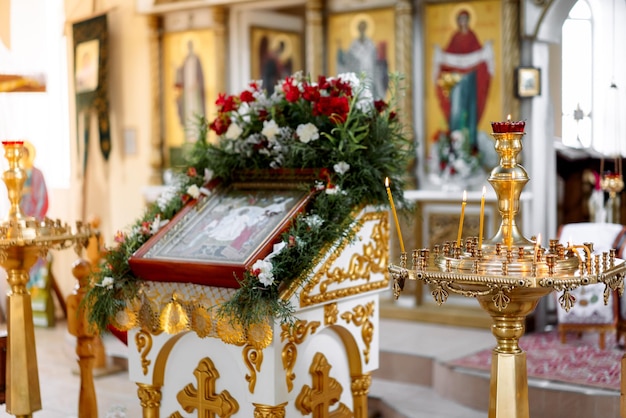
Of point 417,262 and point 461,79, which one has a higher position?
point 461,79

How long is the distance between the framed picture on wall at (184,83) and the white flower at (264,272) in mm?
5244

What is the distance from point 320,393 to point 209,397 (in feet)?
1.57

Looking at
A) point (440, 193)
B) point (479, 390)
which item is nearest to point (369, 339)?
point (479, 390)

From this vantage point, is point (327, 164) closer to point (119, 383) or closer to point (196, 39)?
point (119, 383)

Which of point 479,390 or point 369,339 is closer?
point 369,339

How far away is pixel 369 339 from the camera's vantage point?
14.1 ft

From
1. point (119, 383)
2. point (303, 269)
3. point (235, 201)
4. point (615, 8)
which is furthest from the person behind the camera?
point (615, 8)

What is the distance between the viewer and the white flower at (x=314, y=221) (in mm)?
3797

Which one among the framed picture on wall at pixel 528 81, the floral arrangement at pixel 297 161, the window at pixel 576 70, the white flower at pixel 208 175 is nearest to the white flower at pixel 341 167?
the floral arrangement at pixel 297 161

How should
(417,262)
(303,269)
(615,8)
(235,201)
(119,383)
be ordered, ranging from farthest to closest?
(615,8), (119,383), (235,201), (303,269), (417,262)

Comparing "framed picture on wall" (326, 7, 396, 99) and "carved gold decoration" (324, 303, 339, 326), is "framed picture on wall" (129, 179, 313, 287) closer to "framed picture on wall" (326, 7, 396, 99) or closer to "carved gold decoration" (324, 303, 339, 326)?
"carved gold decoration" (324, 303, 339, 326)

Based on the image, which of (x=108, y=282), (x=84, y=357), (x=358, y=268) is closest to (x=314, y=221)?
(x=358, y=268)

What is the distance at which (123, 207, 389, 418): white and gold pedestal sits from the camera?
376cm

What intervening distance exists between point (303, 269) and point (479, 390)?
1903mm
